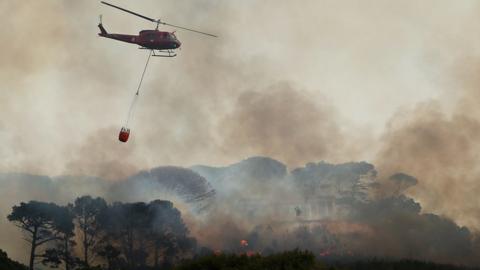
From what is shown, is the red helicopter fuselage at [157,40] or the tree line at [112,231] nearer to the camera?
the red helicopter fuselage at [157,40]

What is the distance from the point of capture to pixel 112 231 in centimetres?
11919

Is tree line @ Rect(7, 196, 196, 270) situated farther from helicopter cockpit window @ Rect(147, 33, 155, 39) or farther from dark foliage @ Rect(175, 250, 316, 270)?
dark foliage @ Rect(175, 250, 316, 270)

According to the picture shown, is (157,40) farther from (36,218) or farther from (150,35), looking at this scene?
(36,218)

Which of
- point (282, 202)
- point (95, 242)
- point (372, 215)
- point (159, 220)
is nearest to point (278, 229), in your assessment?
point (282, 202)

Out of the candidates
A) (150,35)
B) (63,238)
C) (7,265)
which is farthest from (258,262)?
(63,238)

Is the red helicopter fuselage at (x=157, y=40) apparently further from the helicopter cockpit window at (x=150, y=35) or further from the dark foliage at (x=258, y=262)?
the dark foliage at (x=258, y=262)

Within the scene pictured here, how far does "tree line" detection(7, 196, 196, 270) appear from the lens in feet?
368

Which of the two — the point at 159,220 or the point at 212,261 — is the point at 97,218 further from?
the point at 212,261

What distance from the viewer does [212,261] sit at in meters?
42.3

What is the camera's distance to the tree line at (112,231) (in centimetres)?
11225

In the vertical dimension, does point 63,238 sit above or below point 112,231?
below

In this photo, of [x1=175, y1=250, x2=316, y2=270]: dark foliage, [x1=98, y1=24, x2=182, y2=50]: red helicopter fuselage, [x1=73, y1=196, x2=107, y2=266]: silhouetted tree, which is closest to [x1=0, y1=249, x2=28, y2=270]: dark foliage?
[x1=98, y1=24, x2=182, y2=50]: red helicopter fuselage

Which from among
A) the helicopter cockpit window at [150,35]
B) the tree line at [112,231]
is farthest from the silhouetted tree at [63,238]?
the helicopter cockpit window at [150,35]

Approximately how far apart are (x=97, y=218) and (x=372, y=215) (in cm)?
6402
